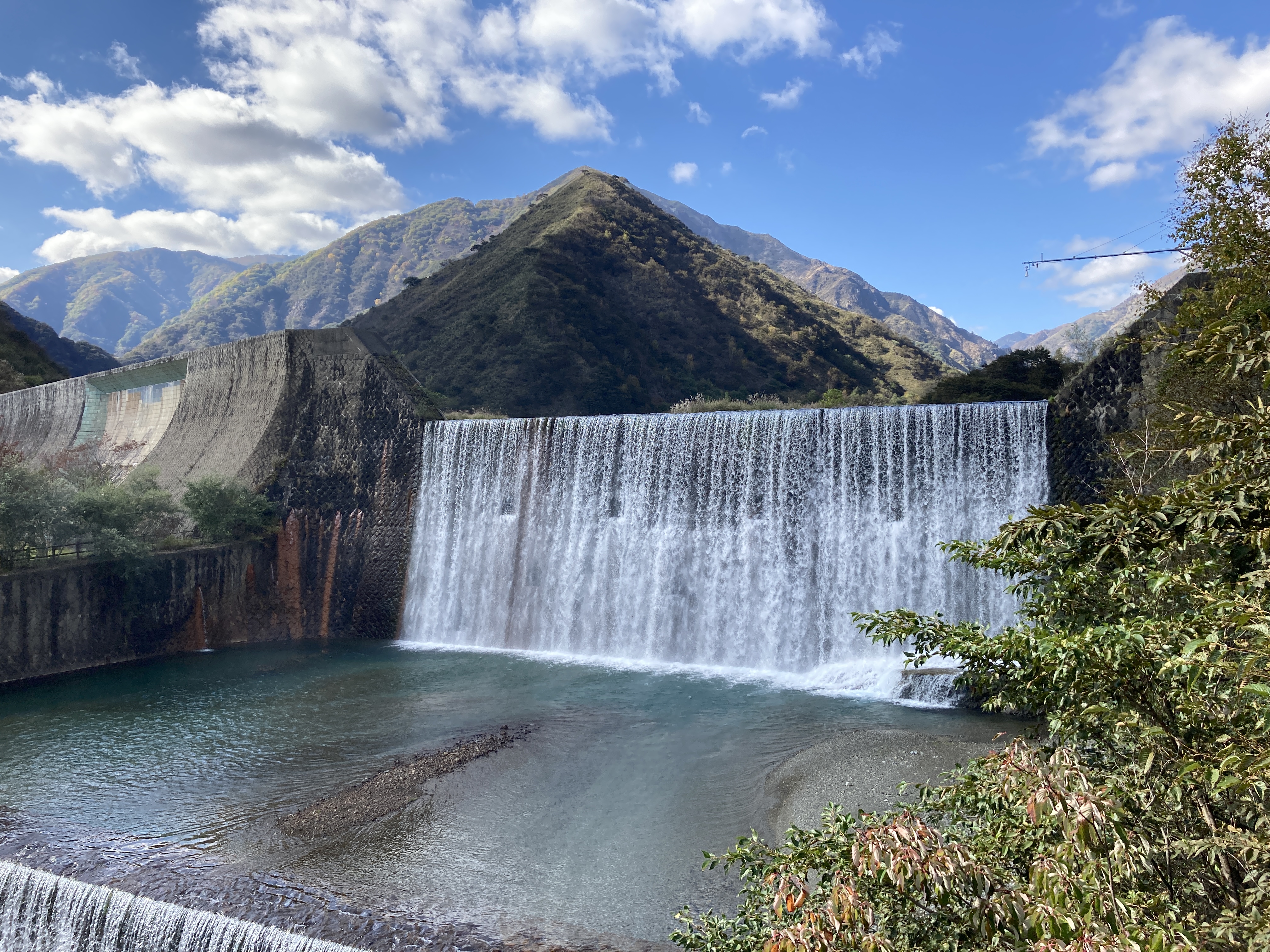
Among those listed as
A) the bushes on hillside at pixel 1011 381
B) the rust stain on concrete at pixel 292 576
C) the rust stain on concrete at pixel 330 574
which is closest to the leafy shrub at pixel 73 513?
the rust stain on concrete at pixel 292 576

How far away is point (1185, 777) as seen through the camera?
237cm

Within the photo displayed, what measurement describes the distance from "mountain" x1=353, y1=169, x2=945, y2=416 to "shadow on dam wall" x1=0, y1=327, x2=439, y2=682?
13.6 metres

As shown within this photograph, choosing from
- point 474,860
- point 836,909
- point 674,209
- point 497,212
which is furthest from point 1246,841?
point 674,209

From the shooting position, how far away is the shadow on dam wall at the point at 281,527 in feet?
53.5

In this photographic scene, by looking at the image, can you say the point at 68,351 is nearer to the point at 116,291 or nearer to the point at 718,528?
the point at 718,528

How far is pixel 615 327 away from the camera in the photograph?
41.0 meters

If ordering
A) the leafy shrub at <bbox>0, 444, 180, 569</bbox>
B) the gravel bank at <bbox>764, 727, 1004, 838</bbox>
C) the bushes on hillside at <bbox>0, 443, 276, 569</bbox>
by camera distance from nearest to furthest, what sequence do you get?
the gravel bank at <bbox>764, 727, 1004, 838</bbox>
the leafy shrub at <bbox>0, 444, 180, 569</bbox>
the bushes on hillside at <bbox>0, 443, 276, 569</bbox>

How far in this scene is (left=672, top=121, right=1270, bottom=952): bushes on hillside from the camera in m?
2.22

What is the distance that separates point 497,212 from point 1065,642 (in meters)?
148

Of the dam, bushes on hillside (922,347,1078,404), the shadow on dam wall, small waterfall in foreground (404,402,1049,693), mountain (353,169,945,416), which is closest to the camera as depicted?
the dam

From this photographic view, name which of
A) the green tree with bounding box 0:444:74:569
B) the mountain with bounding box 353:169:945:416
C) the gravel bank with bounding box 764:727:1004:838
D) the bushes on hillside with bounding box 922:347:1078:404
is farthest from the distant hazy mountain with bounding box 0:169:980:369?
the gravel bank with bounding box 764:727:1004:838

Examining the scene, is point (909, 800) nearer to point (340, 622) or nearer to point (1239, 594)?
point (1239, 594)

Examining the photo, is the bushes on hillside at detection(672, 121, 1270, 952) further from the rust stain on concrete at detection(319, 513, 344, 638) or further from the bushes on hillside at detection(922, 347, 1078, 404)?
the bushes on hillside at detection(922, 347, 1078, 404)

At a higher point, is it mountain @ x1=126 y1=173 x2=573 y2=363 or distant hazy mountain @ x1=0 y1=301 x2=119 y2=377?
mountain @ x1=126 y1=173 x2=573 y2=363
